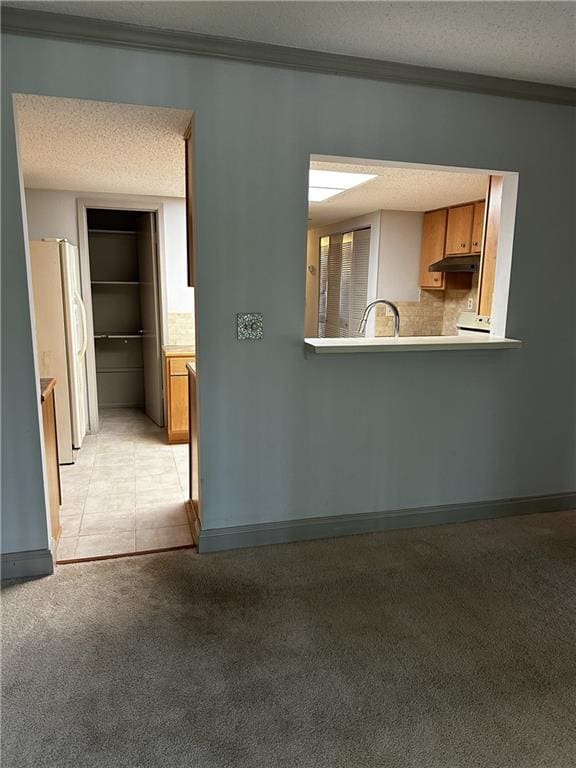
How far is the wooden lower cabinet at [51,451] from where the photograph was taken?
258cm

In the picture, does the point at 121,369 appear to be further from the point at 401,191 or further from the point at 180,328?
the point at 401,191

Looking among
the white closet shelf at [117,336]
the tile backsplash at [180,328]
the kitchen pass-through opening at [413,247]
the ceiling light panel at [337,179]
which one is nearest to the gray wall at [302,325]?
the kitchen pass-through opening at [413,247]

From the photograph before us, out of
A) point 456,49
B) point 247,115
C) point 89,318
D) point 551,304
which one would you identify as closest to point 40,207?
point 89,318

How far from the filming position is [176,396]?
177 inches

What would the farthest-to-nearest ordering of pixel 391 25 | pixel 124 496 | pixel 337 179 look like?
Result: pixel 337 179
pixel 124 496
pixel 391 25

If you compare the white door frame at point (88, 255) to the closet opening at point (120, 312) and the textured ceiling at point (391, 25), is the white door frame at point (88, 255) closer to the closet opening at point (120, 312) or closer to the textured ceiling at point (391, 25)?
the closet opening at point (120, 312)

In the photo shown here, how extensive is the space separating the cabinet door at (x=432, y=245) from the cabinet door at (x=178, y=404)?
8.70 feet

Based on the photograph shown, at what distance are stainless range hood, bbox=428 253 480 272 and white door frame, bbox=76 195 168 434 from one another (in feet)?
8.53

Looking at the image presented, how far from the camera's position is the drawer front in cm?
446

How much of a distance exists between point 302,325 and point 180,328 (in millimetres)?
2635

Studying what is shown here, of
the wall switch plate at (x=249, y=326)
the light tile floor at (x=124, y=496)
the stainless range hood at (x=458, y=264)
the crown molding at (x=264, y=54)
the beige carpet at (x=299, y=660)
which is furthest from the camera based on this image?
Answer: the stainless range hood at (x=458, y=264)

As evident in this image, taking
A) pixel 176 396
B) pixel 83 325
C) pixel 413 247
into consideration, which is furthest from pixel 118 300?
pixel 413 247

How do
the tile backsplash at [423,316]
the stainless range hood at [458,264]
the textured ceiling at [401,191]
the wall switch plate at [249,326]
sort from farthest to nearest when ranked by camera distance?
1. the tile backsplash at [423,316]
2. the stainless range hood at [458,264]
3. the textured ceiling at [401,191]
4. the wall switch plate at [249,326]

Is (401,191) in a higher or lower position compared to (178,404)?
higher
